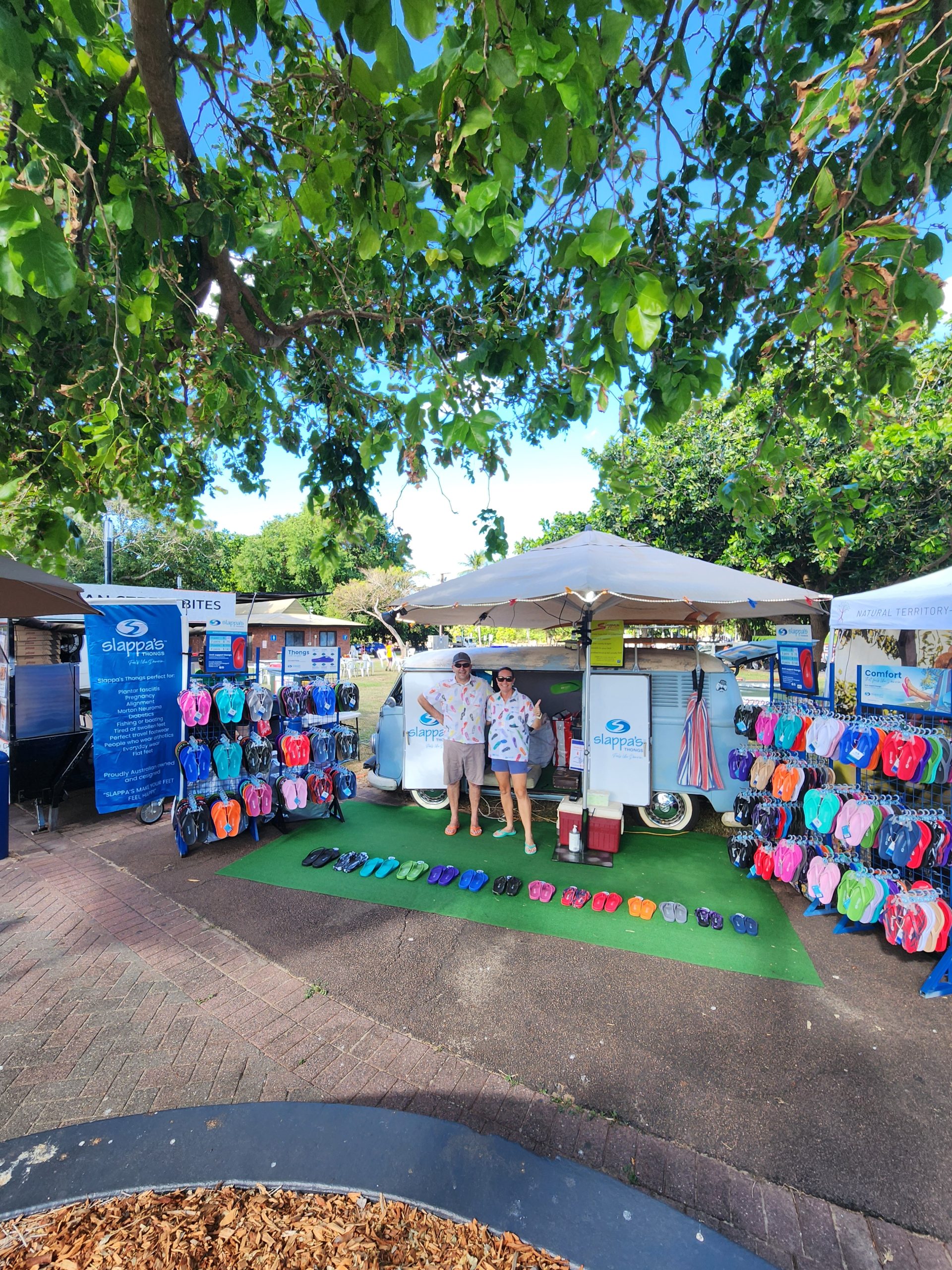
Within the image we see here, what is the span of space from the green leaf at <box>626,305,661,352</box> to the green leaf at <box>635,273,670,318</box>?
1 cm

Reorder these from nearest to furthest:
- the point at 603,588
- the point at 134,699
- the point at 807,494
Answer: the point at 603,588 → the point at 134,699 → the point at 807,494

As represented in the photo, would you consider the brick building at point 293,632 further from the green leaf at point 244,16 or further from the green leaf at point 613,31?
the green leaf at point 613,31

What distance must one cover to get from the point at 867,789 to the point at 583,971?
2.38 meters

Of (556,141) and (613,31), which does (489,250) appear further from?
(613,31)

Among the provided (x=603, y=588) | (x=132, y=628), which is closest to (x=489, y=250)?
(x=603, y=588)

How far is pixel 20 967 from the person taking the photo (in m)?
3.33

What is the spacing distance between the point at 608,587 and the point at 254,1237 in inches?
150

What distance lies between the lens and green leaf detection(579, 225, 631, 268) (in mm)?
1688

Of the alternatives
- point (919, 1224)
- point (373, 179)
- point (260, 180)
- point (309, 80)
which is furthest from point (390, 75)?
point (919, 1224)

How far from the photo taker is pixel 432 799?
6387 millimetres

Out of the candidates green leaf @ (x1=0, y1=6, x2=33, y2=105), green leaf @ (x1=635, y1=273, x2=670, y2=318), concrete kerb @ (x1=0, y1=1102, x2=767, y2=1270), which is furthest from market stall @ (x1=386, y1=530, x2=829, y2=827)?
green leaf @ (x1=0, y1=6, x2=33, y2=105)

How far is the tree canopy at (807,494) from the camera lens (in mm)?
5605

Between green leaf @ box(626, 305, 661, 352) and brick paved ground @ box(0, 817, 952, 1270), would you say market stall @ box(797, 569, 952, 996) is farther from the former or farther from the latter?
green leaf @ box(626, 305, 661, 352)

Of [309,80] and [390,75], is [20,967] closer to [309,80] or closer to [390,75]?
[390,75]
